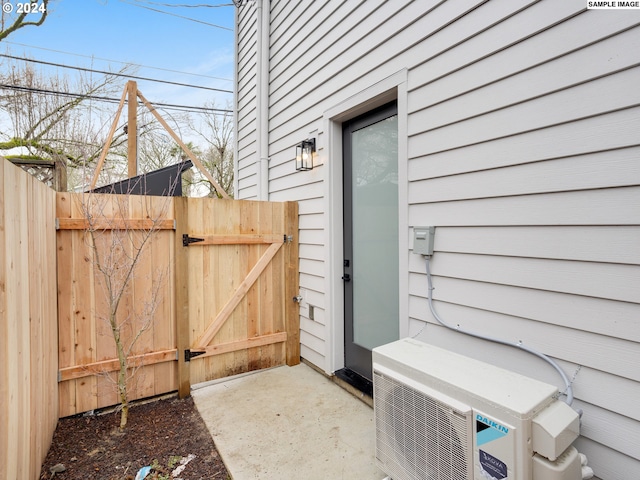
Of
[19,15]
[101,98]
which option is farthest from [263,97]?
[101,98]

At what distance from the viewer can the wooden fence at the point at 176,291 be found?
101 inches

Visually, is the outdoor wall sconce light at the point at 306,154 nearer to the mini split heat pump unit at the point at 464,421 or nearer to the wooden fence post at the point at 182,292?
the wooden fence post at the point at 182,292

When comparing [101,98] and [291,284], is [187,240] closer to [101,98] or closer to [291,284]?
[291,284]

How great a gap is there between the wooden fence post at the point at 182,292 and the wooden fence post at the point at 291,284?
40.5 inches

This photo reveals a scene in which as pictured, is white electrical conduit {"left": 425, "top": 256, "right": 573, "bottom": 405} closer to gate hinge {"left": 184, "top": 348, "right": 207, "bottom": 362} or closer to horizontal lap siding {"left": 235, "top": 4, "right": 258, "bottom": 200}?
gate hinge {"left": 184, "top": 348, "right": 207, "bottom": 362}

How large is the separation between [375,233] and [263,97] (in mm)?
2501

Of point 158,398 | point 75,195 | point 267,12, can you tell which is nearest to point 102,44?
point 267,12

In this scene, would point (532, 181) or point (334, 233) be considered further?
point (334, 233)

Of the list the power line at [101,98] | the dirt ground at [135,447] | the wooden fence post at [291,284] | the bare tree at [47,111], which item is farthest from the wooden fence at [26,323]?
the power line at [101,98]

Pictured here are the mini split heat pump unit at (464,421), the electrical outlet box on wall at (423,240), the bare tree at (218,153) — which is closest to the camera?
the mini split heat pump unit at (464,421)

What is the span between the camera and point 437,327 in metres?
2.13

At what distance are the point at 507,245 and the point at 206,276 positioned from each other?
2.50 m

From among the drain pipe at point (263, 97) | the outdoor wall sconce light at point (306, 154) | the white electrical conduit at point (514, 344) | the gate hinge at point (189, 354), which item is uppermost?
the drain pipe at point (263, 97)

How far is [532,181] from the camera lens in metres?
1.64
